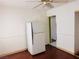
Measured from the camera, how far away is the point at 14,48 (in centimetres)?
404

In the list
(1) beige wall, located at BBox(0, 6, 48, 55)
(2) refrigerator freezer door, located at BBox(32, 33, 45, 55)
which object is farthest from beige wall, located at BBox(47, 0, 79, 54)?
(1) beige wall, located at BBox(0, 6, 48, 55)

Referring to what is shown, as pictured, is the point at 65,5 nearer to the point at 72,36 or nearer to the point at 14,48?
the point at 72,36

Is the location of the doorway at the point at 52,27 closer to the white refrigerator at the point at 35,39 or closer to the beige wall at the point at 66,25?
the beige wall at the point at 66,25

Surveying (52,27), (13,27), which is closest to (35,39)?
(13,27)

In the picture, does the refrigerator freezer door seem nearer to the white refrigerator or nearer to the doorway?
the white refrigerator

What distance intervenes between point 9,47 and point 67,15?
310cm

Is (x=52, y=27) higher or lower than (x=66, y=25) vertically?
lower

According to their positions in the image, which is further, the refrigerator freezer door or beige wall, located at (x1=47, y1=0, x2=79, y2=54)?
the refrigerator freezer door

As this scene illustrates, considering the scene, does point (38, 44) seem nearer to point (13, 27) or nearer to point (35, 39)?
point (35, 39)

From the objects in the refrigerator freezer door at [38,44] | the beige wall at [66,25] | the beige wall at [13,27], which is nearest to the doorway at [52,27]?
the beige wall at [66,25]

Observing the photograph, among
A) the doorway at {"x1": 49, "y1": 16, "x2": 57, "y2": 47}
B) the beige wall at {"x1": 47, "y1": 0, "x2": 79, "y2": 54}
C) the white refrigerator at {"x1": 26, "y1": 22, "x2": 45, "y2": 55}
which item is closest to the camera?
the beige wall at {"x1": 47, "y1": 0, "x2": 79, "y2": 54}

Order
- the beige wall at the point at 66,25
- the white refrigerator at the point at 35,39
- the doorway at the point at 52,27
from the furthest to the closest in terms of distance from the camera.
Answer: the doorway at the point at 52,27 < the white refrigerator at the point at 35,39 < the beige wall at the point at 66,25

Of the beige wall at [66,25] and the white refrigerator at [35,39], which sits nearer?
the beige wall at [66,25]

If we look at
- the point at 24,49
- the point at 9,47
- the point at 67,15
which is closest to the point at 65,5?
the point at 67,15
